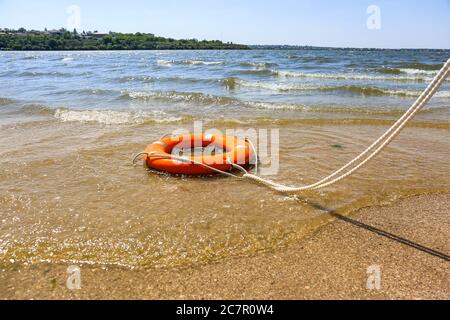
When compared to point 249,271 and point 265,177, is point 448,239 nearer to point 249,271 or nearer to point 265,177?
point 249,271

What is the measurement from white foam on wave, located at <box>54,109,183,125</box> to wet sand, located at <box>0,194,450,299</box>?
549 cm

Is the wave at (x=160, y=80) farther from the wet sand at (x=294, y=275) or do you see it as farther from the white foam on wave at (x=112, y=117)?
the wet sand at (x=294, y=275)

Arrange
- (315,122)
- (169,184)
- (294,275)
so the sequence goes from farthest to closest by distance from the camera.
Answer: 1. (315,122)
2. (169,184)
3. (294,275)

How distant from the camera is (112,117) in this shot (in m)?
8.32

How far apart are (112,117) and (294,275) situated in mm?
6732

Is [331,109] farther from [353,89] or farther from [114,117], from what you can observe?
[114,117]

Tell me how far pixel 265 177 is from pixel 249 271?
202 centimetres

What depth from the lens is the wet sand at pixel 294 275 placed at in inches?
95.1

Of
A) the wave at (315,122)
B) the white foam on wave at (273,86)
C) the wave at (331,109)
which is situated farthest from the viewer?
the white foam on wave at (273,86)

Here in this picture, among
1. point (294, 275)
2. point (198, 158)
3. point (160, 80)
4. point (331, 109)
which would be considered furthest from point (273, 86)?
point (294, 275)

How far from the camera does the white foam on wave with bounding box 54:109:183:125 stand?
7.93 metres

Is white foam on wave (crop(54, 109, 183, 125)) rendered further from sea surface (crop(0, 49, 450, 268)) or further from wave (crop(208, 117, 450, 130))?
wave (crop(208, 117, 450, 130))

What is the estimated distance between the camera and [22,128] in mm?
7180

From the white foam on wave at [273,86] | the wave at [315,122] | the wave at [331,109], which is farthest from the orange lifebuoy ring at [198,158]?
the white foam on wave at [273,86]
